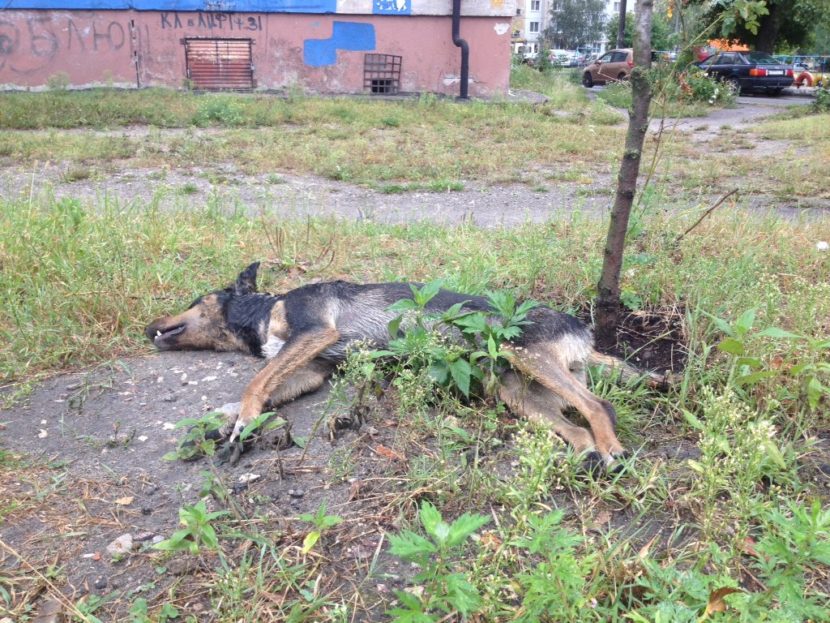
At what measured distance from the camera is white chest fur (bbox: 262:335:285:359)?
418 cm

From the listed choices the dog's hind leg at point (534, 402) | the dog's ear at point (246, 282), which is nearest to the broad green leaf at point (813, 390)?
the dog's hind leg at point (534, 402)

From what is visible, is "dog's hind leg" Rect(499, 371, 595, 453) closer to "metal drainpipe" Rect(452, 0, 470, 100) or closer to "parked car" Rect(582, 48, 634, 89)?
"metal drainpipe" Rect(452, 0, 470, 100)

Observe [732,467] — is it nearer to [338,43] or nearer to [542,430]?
[542,430]

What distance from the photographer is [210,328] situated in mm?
4363

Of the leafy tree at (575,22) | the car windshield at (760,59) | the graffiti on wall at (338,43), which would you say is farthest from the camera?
the leafy tree at (575,22)

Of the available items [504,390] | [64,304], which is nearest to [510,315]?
[504,390]

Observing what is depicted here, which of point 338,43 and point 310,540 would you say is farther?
point 338,43

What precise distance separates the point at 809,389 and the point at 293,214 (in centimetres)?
534

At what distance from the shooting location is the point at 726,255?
5.13m

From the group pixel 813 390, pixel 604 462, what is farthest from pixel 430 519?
pixel 813 390

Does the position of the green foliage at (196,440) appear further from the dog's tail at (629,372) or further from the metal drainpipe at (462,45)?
the metal drainpipe at (462,45)

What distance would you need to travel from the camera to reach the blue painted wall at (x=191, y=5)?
58.7ft

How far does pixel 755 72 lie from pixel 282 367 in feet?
94.2

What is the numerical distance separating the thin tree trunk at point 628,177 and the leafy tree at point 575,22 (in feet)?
251
